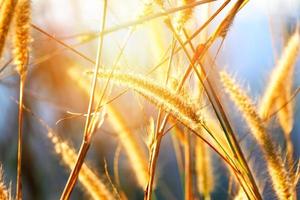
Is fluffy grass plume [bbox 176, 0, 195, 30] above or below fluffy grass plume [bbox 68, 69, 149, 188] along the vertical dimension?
above

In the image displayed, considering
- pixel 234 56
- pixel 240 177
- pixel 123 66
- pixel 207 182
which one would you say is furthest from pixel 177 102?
pixel 234 56

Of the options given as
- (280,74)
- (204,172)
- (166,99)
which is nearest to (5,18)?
(166,99)

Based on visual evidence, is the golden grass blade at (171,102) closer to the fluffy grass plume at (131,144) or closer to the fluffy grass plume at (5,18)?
the fluffy grass plume at (5,18)

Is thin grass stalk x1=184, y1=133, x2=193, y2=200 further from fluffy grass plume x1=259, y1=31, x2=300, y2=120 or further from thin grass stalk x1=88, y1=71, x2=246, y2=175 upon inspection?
thin grass stalk x1=88, y1=71, x2=246, y2=175

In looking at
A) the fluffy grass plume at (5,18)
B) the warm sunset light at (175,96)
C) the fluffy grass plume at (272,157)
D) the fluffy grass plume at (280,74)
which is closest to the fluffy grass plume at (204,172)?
the warm sunset light at (175,96)

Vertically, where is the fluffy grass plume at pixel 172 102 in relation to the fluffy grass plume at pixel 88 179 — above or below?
above

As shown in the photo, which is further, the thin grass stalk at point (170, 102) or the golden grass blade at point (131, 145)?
the golden grass blade at point (131, 145)

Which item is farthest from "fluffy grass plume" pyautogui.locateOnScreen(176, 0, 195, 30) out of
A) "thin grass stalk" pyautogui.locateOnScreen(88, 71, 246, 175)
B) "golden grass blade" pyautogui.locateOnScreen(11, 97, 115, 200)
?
"golden grass blade" pyautogui.locateOnScreen(11, 97, 115, 200)

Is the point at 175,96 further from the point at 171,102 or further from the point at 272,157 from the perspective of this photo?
the point at 272,157
